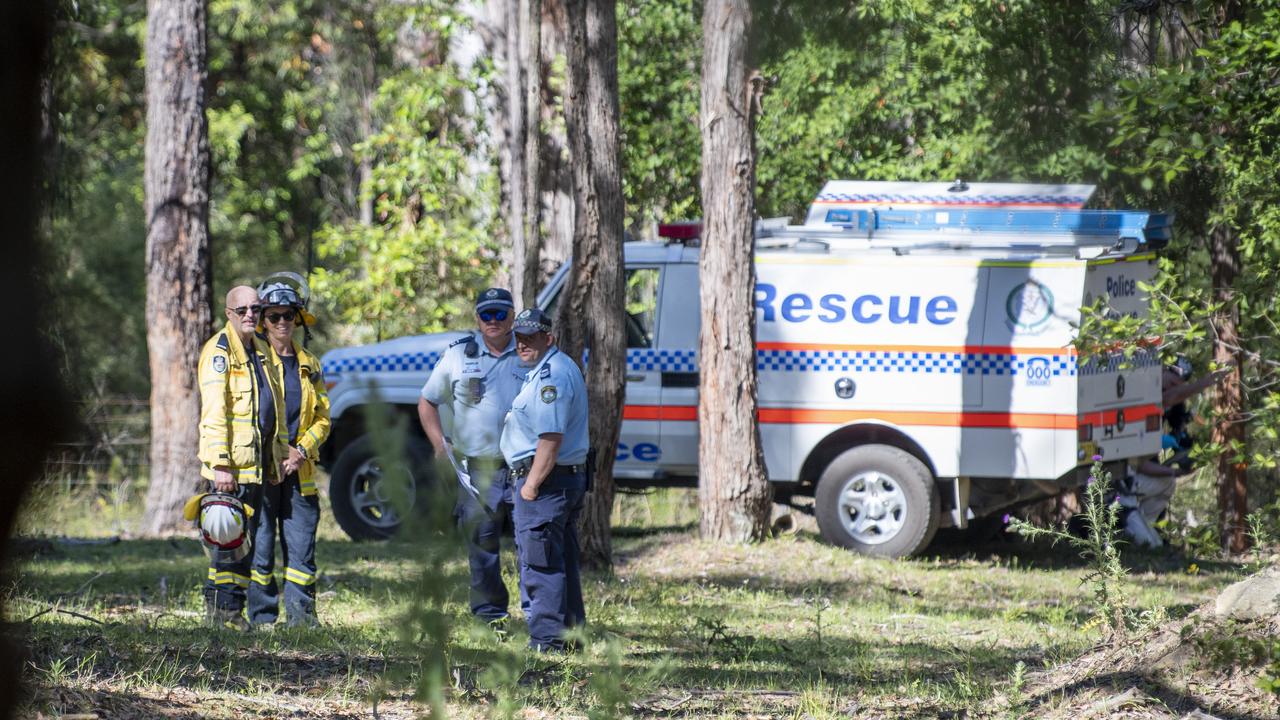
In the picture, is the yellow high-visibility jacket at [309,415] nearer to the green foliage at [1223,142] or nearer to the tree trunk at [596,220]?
the tree trunk at [596,220]

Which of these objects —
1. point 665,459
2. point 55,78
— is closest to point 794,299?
point 665,459

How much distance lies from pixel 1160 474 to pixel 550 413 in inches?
285

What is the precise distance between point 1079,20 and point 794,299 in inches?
113

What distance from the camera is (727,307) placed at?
10914 mm

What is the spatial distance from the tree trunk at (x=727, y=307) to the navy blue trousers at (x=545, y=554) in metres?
4.27

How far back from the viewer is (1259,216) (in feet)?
31.9

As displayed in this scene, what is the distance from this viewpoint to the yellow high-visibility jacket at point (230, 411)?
7.04m

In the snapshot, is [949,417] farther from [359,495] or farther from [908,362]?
[359,495]

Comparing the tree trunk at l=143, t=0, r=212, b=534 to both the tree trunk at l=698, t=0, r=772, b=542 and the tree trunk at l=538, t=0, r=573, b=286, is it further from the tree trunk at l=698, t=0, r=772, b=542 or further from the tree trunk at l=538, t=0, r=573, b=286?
the tree trunk at l=698, t=0, r=772, b=542

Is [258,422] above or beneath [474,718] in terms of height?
above

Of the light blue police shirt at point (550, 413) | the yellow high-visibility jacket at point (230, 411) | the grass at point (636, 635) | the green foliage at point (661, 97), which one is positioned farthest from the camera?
the green foliage at point (661, 97)

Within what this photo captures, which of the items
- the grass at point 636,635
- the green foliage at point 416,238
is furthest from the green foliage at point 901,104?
the grass at point 636,635

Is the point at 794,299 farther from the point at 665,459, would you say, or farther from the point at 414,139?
the point at 414,139

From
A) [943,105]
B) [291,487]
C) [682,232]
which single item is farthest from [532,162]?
[943,105]
